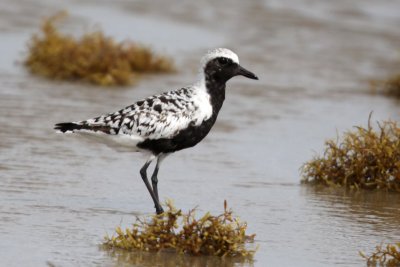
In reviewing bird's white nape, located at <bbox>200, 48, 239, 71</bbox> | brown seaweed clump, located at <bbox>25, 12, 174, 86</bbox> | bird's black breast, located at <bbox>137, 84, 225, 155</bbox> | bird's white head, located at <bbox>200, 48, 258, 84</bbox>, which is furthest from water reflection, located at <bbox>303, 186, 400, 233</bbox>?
brown seaweed clump, located at <bbox>25, 12, 174, 86</bbox>

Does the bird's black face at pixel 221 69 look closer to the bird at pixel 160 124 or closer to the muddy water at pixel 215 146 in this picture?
the bird at pixel 160 124

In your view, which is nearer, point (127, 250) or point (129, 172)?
point (127, 250)

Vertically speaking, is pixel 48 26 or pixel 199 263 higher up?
pixel 48 26

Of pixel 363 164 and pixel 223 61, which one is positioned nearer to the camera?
pixel 223 61

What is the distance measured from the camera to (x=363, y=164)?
10.1 metres

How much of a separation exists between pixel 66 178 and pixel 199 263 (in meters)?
3.09

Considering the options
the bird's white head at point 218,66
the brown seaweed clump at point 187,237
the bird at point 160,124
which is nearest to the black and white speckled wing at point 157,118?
Answer: the bird at point 160,124

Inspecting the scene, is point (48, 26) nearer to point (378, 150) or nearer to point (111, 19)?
point (111, 19)

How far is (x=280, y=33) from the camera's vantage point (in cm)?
2173

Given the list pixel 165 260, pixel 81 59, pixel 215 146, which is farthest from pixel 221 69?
pixel 81 59

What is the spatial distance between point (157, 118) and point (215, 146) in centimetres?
347

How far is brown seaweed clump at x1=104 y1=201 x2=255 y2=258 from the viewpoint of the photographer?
7.31 m

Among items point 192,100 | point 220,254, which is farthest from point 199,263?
point 192,100

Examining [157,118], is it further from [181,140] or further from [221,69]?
[221,69]
